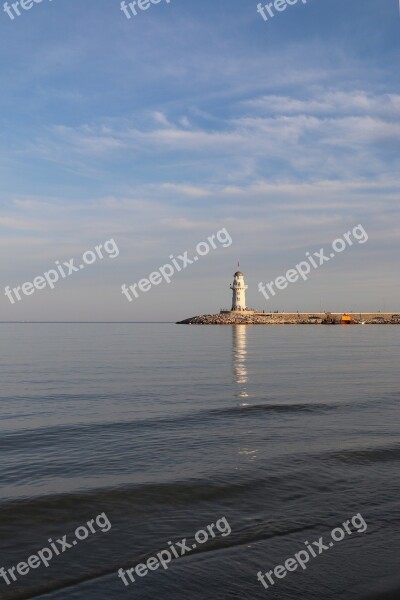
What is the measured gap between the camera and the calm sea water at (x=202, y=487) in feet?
24.8

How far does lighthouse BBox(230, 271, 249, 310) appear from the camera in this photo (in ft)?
611

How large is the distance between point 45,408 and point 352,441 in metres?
12.3

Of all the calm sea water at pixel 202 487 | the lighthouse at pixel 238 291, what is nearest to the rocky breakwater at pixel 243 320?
the lighthouse at pixel 238 291

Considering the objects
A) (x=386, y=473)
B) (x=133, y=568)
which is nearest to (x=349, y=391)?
(x=386, y=473)

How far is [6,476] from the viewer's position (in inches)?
480

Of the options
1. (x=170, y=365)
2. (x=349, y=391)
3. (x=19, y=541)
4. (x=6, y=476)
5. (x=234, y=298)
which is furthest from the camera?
(x=234, y=298)

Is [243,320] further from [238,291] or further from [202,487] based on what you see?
[202,487]

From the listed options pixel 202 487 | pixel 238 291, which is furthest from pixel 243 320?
pixel 202 487

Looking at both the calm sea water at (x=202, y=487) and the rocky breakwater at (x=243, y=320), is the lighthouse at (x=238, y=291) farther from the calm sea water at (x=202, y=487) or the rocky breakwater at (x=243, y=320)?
the calm sea water at (x=202, y=487)

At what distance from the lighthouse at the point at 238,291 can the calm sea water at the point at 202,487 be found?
161991mm

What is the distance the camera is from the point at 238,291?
190m

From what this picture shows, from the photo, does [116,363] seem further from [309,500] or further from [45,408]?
[309,500]

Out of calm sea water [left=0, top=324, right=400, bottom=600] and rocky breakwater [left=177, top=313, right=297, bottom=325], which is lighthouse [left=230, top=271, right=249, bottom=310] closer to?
rocky breakwater [left=177, top=313, right=297, bottom=325]

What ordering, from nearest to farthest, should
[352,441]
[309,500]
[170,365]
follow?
[309,500], [352,441], [170,365]
